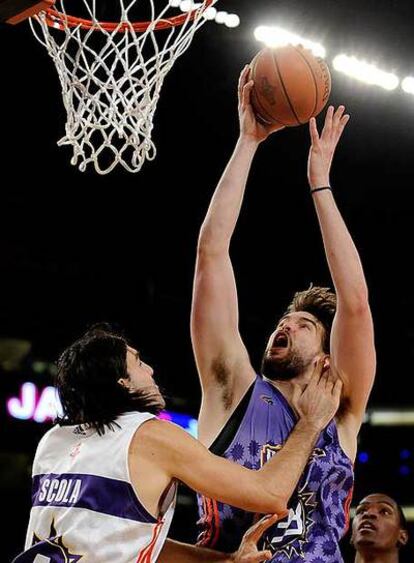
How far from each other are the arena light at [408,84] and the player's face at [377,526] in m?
3.24

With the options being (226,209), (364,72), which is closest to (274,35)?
(364,72)

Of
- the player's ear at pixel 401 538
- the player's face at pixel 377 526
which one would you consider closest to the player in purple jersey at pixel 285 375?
the player's face at pixel 377 526

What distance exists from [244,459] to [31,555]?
68 cm

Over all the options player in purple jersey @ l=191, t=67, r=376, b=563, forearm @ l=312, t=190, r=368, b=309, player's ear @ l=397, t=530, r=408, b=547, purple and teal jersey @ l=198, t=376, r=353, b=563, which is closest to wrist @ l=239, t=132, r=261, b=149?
player in purple jersey @ l=191, t=67, r=376, b=563

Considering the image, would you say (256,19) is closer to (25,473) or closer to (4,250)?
(4,250)

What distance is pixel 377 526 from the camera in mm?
4520

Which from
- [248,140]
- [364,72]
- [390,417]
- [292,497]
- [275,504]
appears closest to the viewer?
[275,504]

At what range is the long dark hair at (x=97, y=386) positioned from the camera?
2.46m

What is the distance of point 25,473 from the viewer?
26.3ft

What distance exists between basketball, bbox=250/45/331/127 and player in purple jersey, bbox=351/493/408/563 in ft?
7.04

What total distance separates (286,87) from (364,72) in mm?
3725

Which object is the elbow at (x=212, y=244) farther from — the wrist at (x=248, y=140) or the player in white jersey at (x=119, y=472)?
the player in white jersey at (x=119, y=472)

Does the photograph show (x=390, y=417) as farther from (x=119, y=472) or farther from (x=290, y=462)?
(x=119, y=472)

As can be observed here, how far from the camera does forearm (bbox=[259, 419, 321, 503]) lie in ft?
A: 7.94
